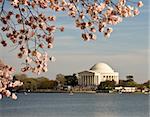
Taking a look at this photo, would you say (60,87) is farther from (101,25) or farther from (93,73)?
(101,25)

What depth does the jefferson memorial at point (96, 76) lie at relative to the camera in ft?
280

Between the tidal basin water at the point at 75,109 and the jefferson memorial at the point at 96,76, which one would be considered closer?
the tidal basin water at the point at 75,109

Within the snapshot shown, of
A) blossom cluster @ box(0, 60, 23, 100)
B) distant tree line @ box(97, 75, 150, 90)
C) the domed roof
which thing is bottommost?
blossom cluster @ box(0, 60, 23, 100)

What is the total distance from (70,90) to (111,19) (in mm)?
A: 86757

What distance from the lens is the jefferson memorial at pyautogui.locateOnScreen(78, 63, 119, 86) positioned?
3364 inches

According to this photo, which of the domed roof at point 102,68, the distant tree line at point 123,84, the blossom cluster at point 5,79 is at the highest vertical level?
the domed roof at point 102,68

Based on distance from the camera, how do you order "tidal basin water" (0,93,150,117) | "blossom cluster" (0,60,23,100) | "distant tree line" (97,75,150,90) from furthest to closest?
1. "distant tree line" (97,75,150,90)
2. "tidal basin water" (0,93,150,117)
3. "blossom cluster" (0,60,23,100)

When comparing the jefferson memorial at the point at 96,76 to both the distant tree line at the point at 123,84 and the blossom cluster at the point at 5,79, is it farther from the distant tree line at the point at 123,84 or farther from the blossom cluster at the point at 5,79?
the blossom cluster at the point at 5,79

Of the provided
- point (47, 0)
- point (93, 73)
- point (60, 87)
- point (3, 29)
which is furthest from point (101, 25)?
point (60, 87)

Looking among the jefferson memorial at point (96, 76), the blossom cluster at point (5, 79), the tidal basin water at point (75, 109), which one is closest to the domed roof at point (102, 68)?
the jefferson memorial at point (96, 76)

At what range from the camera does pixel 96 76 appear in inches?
3346

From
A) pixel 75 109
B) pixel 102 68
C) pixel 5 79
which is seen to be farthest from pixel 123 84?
pixel 5 79

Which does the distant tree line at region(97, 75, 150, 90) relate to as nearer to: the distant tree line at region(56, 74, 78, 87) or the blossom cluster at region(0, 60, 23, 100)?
the distant tree line at region(56, 74, 78, 87)

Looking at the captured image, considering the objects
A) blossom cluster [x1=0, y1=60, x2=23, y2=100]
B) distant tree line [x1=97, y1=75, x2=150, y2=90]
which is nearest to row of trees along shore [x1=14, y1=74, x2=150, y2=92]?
distant tree line [x1=97, y1=75, x2=150, y2=90]
